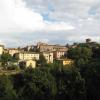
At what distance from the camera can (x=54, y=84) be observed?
1221 inches

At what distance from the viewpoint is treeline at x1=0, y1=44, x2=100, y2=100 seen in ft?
95.2

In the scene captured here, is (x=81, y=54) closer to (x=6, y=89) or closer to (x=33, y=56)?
(x=33, y=56)

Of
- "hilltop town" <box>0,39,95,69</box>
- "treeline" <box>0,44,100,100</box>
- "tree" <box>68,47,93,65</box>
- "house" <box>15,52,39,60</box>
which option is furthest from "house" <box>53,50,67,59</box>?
"treeline" <box>0,44,100,100</box>

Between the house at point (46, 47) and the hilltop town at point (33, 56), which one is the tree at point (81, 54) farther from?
the house at point (46, 47)

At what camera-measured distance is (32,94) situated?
31188 millimetres

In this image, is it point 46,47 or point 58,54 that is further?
point 46,47

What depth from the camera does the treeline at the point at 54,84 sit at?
1142 inches

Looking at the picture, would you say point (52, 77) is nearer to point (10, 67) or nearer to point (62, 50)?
point (10, 67)

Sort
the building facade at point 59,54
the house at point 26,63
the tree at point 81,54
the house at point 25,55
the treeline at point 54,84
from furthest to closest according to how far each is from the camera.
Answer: the building facade at point 59,54, the house at point 25,55, the tree at point 81,54, the house at point 26,63, the treeline at point 54,84

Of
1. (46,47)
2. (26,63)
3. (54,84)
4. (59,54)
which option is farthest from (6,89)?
(46,47)

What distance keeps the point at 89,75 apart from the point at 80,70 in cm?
219

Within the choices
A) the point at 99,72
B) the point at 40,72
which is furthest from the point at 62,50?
the point at 99,72

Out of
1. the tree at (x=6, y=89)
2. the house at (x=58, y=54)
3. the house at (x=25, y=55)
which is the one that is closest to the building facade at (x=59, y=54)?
the house at (x=58, y=54)

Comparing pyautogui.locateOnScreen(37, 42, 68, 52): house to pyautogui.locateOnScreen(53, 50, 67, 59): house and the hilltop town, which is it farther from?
pyautogui.locateOnScreen(53, 50, 67, 59): house
